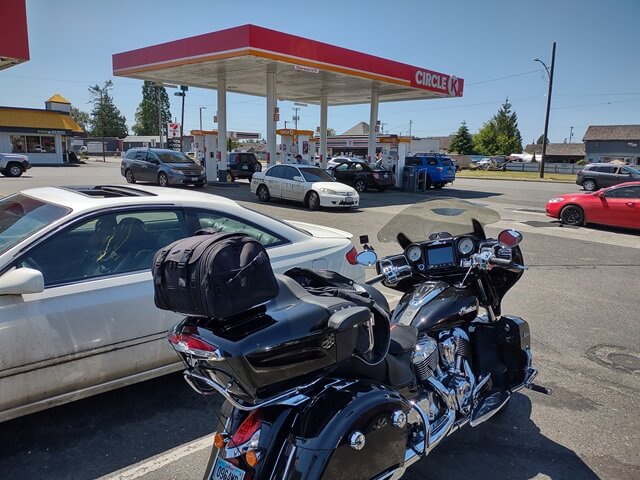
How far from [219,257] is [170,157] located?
2193 cm

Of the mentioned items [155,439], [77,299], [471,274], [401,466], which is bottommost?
[155,439]

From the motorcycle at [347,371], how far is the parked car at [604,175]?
28.1 meters

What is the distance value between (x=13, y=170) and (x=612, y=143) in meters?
80.3

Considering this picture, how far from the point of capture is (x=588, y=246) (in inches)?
407

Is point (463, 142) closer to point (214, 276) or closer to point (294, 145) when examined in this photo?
point (294, 145)

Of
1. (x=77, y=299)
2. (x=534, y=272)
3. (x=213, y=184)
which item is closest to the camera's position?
(x=77, y=299)

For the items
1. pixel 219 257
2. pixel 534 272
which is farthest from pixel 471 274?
pixel 534 272

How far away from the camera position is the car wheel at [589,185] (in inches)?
1091

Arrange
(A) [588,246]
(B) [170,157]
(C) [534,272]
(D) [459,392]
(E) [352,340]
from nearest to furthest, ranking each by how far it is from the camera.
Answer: (E) [352,340], (D) [459,392], (C) [534,272], (A) [588,246], (B) [170,157]

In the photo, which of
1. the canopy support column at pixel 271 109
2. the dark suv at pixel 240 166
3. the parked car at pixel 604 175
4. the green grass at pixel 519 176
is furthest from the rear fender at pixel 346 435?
the green grass at pixel 519 176

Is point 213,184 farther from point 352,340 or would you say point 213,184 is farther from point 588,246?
point 352,340

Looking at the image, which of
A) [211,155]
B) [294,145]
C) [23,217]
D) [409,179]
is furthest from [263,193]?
[23,217]

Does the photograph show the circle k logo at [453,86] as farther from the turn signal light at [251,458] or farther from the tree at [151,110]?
the tree at [151,110]

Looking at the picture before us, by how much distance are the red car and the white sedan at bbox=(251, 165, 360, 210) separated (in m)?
6.20
